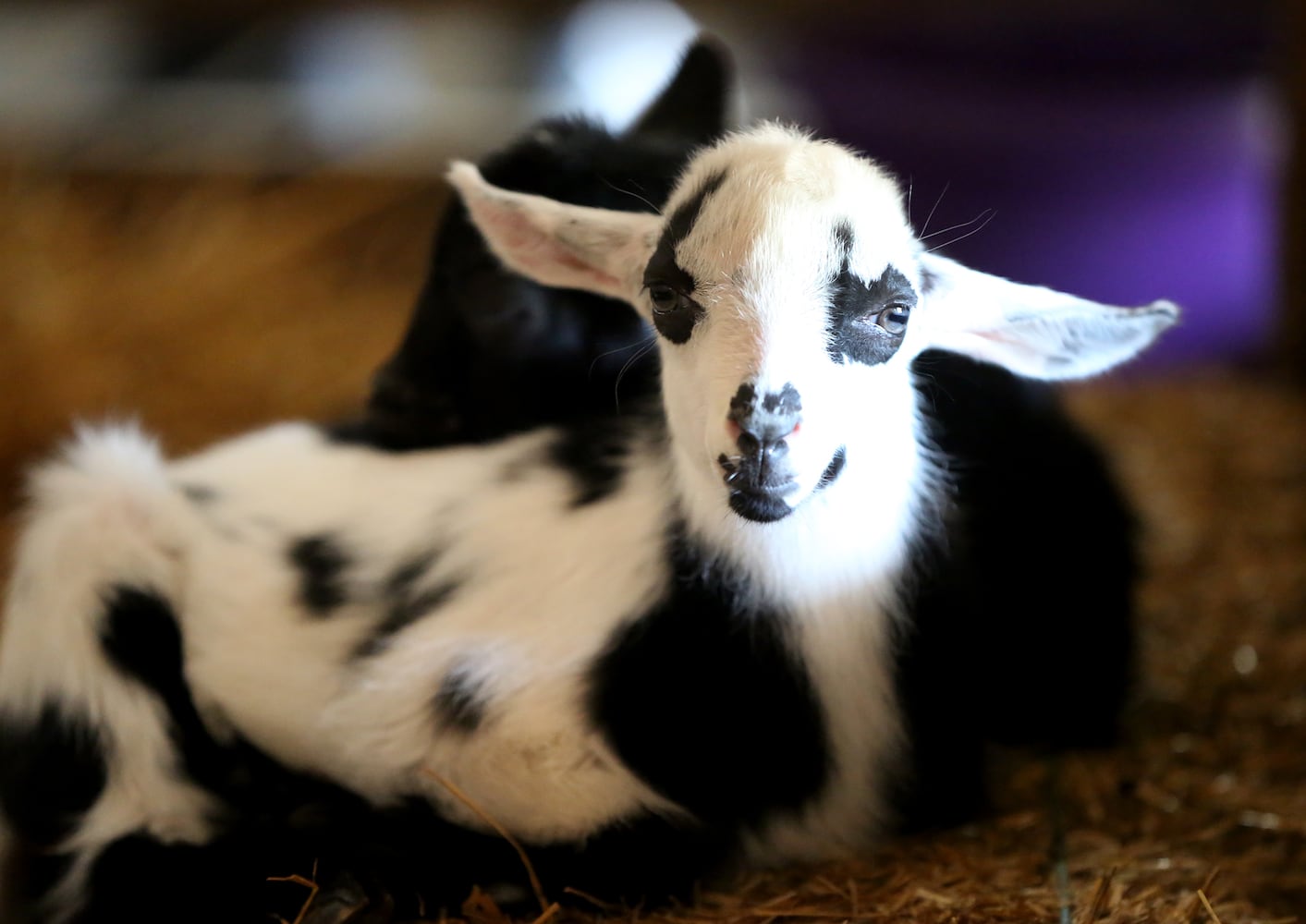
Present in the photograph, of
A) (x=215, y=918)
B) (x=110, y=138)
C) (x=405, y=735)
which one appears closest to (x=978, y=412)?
(x=405, y=735)

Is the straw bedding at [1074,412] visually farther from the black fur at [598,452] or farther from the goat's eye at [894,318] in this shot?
the goat's eye at [894,318]

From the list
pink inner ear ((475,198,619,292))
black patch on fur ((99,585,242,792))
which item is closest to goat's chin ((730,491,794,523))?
pink inner ear ((475,198,619,292))

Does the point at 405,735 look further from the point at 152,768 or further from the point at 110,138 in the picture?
the point at 110,138

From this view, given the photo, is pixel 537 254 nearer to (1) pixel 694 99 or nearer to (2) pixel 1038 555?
(1) pixel 694 99

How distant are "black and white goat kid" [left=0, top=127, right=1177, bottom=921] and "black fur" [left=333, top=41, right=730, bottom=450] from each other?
0.17 meters

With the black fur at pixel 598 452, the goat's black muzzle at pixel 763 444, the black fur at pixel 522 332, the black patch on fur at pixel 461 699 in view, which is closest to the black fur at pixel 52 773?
the black patch on fur at pixel 461 699

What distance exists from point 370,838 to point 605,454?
618 millimetres

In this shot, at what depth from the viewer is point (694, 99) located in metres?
2.16

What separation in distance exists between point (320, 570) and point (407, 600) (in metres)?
0.15

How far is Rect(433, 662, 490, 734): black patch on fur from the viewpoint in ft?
5.39

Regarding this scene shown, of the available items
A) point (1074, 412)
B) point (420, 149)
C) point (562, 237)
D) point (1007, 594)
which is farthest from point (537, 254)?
point (420, 149)

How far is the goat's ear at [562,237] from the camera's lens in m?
1.62

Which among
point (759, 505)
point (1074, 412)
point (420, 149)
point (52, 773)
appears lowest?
point (52, 773)

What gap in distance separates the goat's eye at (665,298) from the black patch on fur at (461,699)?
55 cm
